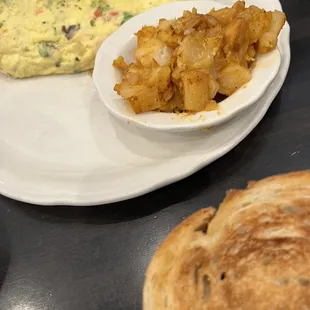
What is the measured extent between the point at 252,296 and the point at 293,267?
12cm

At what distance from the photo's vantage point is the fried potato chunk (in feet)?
5.06

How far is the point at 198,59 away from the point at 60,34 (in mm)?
771

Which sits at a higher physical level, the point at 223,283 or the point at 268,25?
the point at 268,25

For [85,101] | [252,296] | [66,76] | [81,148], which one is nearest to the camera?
[252,296]

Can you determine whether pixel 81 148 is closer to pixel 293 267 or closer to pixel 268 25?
pixel 268 25

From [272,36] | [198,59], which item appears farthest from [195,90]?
[272,36]

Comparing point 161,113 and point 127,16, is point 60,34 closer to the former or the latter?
point 127,16

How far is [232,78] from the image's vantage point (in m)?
1.57

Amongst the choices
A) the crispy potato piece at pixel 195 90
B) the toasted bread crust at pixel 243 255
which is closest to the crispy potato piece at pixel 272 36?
the crispy potato piece at pixel 195 90

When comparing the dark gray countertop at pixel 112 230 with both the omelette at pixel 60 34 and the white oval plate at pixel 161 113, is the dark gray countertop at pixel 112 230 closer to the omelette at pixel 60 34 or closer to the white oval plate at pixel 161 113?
the white oval plate at pixel 161 113

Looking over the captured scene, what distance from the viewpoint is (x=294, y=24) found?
80.2 inches

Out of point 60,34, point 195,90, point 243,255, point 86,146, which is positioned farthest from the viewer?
point 60,34

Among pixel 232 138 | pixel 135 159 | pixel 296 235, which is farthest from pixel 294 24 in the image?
pixel 296 235

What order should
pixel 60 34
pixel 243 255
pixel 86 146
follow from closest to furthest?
pixel 243 255, pixel 86 146, pixel 60 34
